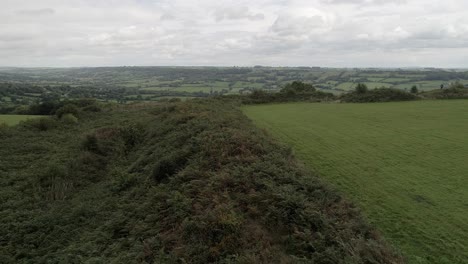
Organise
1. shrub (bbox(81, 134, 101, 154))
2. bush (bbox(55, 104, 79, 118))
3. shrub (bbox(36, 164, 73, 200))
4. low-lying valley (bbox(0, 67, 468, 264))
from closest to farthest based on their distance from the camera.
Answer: low-lying valley (bbox(0, 67, 468, 264)) < shrub (bbox(36, 164, 73, 200)) < shrub (bbox(81, 134, 101, 154)) < bush (bbox(55, 104, 79, 118))

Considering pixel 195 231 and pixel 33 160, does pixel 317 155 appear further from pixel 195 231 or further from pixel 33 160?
pixel 33 160

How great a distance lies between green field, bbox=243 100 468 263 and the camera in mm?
9469

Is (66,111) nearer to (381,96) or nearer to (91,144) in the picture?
(91,144)

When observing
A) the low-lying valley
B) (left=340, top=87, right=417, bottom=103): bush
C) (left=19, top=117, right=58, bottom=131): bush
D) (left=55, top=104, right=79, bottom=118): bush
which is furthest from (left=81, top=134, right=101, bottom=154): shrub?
(left=340, top=87, right=417, bottom=103): bush

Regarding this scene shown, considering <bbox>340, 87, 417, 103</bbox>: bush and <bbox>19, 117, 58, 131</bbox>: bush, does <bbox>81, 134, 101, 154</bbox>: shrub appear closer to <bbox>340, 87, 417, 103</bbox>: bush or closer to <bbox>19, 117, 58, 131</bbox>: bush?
<bbox>19, 117, 58, 131</bbox>: bush

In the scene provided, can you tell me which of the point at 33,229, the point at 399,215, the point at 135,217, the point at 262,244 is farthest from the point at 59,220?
the point at 399,215

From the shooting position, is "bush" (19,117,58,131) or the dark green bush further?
the dark green bush

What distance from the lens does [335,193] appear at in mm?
10508

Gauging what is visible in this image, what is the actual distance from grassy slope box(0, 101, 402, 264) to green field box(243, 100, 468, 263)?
6.85ft

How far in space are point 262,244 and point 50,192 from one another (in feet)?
46.4

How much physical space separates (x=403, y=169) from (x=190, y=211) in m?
10.8

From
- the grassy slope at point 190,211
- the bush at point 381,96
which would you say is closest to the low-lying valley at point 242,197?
the grassy slope at point 190,211

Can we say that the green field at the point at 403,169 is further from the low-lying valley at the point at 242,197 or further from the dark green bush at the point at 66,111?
the dark green bush at the point at 66,111

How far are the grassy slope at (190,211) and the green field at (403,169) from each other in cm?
209
